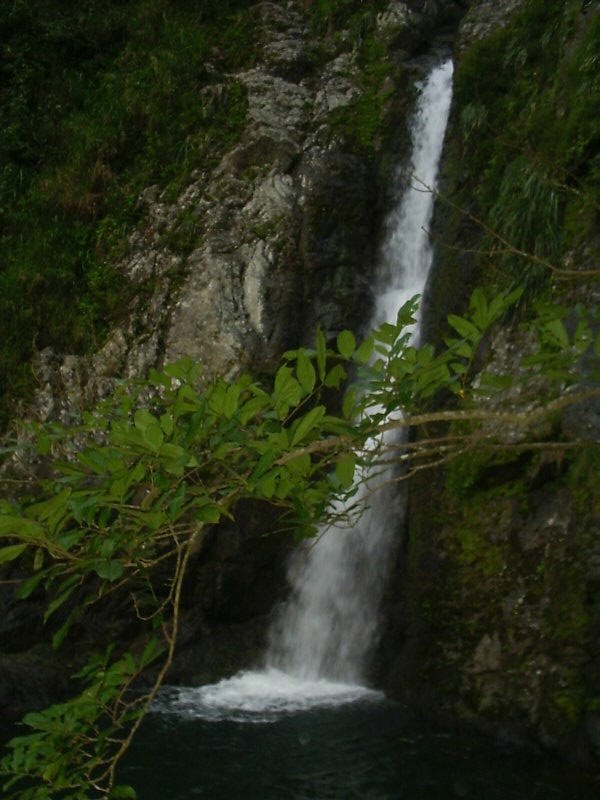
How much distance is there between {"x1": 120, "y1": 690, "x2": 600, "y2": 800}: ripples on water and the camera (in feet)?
15.6

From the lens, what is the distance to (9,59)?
10.9 meters

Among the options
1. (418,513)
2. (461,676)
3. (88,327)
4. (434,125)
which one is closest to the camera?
(461,676)

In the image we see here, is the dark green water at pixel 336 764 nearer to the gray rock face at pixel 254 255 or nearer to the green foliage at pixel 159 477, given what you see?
the gray rock face at pixel 254 255

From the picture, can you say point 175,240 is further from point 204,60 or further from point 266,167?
point 204,60

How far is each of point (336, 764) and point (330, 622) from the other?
2.09 meters

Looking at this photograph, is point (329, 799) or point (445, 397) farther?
point (445, 397)

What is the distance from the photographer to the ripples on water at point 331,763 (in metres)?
4.77

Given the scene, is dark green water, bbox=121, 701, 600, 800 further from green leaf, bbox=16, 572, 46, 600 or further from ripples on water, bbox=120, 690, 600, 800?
green leaf, bbox=16, 572, 46, 600

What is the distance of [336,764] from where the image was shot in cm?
518

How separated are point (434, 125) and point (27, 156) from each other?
522 centimetres

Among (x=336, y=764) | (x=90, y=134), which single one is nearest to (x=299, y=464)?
(x=336, y=764)

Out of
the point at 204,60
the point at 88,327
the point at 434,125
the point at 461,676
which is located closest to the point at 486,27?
the point at 434,125

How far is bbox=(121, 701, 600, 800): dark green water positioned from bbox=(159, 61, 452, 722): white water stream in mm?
485

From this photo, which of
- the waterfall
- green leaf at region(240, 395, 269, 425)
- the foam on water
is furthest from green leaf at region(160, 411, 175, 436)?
the waterfall
